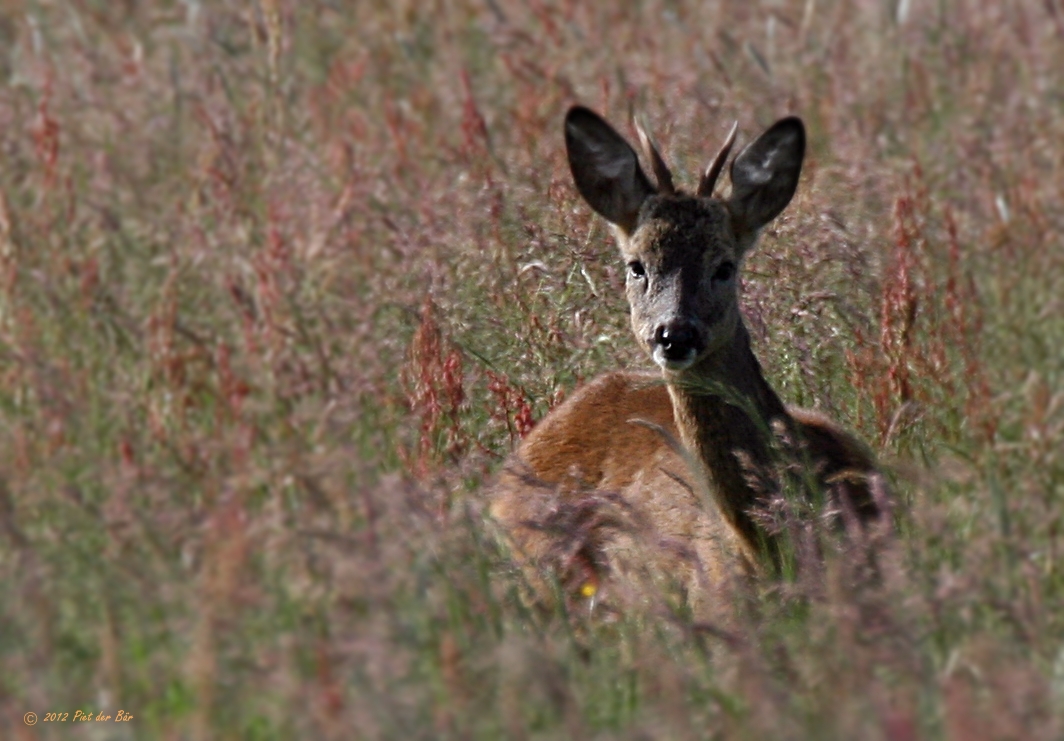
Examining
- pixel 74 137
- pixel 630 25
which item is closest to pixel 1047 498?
pixel 74 137

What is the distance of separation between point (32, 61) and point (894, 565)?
17.9ft

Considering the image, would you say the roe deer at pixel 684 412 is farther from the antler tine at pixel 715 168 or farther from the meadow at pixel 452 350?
the meadow at pixel 452 350

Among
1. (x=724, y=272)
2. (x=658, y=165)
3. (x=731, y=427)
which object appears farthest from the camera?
(x=658, y=165)

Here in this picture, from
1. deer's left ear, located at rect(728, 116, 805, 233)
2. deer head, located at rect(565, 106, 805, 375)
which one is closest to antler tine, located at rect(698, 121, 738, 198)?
deer head, located at rect(565, 106, 805, 375)

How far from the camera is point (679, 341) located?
5137 millimetres

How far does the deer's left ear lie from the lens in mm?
5816

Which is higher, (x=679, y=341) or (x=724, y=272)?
(x=724, y=272)

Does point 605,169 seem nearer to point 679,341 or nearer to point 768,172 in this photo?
point 768,172

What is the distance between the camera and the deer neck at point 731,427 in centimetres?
515

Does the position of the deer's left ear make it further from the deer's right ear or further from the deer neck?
the deer neck

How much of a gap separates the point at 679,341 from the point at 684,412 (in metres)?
0.28

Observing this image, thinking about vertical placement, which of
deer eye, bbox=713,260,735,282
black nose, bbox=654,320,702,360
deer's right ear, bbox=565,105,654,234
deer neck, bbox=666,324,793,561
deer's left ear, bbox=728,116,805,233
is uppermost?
deer's right ear, bbox=565,105,654,234

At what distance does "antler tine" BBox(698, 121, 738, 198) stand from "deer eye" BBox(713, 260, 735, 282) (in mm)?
251

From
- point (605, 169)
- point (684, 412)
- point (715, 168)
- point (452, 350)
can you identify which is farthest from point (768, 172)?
point (452, 350)
